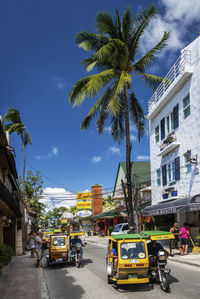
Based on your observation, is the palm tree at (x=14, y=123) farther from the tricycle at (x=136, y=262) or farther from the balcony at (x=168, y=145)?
the tricycle at (x=136, y=262)

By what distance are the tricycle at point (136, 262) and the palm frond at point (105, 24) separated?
45.7 ft

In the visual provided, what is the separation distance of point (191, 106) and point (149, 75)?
3.38m

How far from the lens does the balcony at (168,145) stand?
22.5m

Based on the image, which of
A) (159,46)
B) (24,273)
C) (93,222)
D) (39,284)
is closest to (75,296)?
(39,284)

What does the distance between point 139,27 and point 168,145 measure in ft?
28.4

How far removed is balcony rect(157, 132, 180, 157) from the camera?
22.5 meters

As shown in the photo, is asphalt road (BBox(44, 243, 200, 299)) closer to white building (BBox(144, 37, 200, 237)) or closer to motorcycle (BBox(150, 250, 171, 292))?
motorcycle (BBox(150, 250, 171, 292))

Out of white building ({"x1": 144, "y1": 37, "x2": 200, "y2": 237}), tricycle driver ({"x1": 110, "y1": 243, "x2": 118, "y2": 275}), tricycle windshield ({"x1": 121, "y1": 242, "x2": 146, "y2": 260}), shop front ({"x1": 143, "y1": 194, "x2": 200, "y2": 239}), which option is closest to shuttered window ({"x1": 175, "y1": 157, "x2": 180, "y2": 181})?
white building ({"x1": 144, "y1": 37, "x2": 200, "y2": 237})

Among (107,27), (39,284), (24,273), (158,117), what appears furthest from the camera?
(158,117)

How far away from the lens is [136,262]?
898 cm

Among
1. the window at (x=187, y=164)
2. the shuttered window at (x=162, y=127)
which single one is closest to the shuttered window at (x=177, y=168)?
the window at (x=187, y=164)

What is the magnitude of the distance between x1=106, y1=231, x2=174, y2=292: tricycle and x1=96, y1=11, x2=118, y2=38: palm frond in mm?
13925

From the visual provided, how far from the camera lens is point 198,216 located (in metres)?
21.5

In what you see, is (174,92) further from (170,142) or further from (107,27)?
(107,27)
